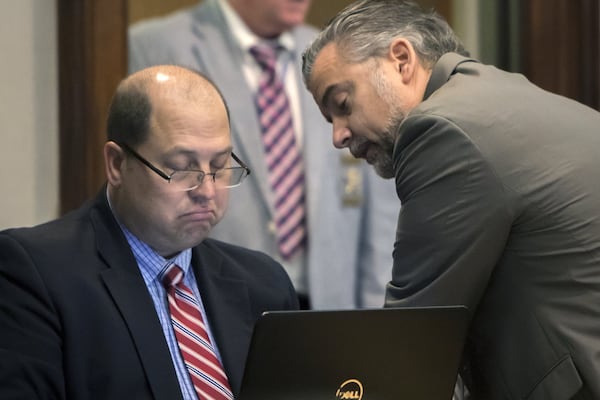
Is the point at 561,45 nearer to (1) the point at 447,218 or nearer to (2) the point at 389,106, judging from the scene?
(2) the point at 389,106

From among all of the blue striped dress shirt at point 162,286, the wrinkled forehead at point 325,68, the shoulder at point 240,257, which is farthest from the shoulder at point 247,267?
the wrinkled forehead at point 325,68

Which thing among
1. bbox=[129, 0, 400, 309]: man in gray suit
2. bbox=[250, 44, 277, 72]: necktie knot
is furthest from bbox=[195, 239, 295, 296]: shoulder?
bbox=[250, 44, 277, 72]: necktie knot

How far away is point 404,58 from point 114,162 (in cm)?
77

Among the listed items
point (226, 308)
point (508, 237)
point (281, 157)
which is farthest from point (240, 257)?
point (281, 157)

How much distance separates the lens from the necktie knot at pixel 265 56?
4094 millimetres

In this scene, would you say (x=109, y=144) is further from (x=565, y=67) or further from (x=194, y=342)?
(x=565, y=67)

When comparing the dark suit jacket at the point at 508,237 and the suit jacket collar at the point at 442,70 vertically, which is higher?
the suit jacket collar at the point at 442,70

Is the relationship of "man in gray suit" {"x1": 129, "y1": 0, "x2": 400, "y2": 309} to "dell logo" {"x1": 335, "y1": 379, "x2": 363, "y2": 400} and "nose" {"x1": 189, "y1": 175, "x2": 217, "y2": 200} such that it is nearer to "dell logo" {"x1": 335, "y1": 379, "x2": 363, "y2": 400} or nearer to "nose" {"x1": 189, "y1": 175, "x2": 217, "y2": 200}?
"nose" {"x1": 189, "y1": 175, "x2": 217, "y2": 200}

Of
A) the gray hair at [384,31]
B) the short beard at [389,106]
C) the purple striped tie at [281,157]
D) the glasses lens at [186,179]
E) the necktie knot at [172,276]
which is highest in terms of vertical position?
the gray hair at [384,31]

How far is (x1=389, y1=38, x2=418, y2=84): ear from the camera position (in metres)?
2.71

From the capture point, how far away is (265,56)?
13.5 ft

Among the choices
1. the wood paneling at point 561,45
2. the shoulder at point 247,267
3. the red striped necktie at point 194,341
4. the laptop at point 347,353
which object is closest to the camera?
the laptop at point 347,353

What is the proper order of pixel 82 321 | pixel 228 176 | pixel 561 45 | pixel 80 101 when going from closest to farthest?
1. pixel 82 321
2. pixel 228 176
3. pixel 80 101
4. pixel 561 45

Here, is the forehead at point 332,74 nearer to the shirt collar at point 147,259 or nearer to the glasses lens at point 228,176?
the glasses lens at point 228,176
